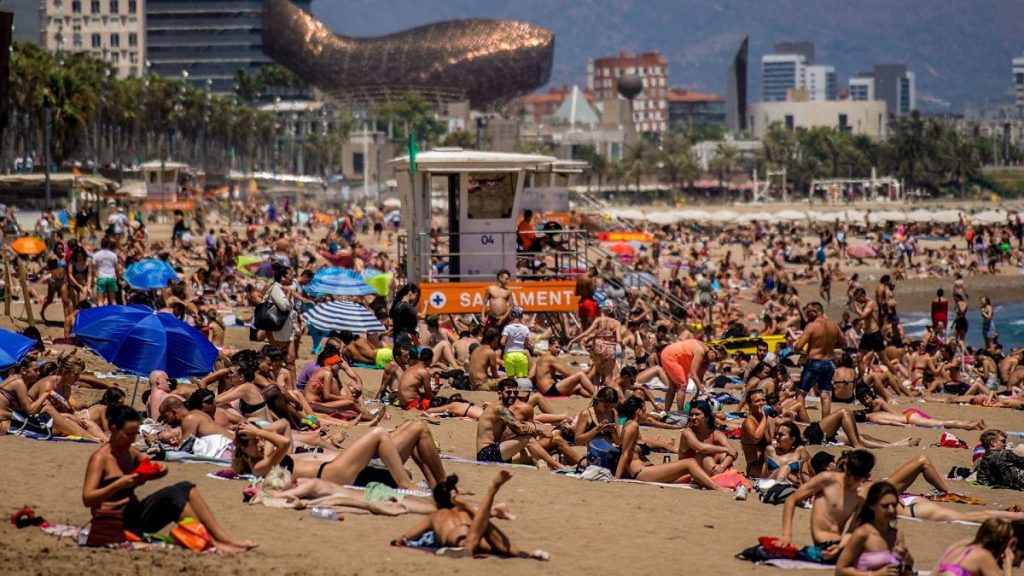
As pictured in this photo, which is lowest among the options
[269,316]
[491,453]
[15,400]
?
[491,453]

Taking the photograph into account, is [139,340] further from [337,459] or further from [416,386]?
[337,459]

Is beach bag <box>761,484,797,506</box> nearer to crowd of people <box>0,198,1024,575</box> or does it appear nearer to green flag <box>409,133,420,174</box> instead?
crowd of people <box>0,198,1024,575</box>

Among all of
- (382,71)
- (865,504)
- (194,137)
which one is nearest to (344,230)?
(865,504)

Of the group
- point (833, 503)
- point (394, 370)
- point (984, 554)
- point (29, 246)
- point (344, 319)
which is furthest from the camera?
point (29, 246)

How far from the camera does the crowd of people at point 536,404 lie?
851cm

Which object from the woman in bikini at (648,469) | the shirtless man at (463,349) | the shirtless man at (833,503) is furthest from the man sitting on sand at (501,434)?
the shirtless man at (463,349)

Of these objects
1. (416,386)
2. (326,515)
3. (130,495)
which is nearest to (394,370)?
(416,386)

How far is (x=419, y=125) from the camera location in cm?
11269

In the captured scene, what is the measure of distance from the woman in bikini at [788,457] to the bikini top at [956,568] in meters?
3.37

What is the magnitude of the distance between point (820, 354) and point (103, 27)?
411ft

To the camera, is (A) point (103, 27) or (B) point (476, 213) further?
(A) point (103, 27)

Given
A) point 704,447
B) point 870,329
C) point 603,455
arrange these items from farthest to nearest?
point 870,329 → point 704,447 → point 603,455

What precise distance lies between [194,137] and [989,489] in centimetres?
7972

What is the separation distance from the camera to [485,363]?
15.4 metres
